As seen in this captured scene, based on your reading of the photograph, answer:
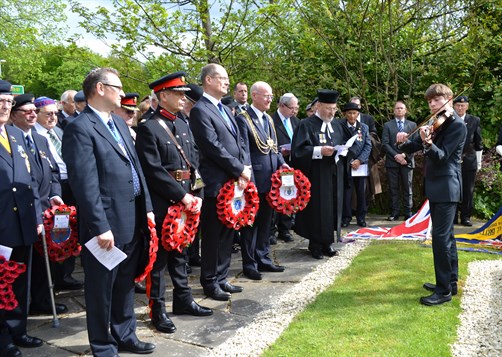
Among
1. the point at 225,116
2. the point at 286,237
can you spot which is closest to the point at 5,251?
the point at 225,116

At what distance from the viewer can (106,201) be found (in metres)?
3.92

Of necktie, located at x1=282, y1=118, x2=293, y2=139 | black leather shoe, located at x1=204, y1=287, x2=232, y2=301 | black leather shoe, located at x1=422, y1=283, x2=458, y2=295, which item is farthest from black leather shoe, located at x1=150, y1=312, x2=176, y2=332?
necktie, located at x1=282, y1=118, x2=293, y2=139

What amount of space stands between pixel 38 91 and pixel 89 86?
5774 centimetres

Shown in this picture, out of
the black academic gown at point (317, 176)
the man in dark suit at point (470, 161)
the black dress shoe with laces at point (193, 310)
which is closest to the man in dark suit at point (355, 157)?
the black academic gown at point (317, 176)

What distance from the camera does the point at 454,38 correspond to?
39.8 feet

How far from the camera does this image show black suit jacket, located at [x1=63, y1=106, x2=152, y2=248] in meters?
3.76

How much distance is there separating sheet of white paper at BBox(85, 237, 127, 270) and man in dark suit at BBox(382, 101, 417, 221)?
23.7 ft

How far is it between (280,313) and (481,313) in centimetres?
206

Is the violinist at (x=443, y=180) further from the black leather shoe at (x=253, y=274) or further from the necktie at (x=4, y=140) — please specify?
the necktie at (x=4, y=140)

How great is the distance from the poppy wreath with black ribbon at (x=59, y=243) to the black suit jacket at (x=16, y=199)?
0.54 meters

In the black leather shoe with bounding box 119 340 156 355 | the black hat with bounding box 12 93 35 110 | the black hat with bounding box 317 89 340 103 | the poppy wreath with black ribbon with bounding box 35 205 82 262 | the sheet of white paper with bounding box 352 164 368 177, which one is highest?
the black hat with bounding box 317 89 340 103

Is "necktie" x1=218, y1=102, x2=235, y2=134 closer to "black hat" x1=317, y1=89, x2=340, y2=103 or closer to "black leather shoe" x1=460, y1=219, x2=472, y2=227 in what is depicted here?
"black hat" x1=317, y1=89, x2=340, y2=103

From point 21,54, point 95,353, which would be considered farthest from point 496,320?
point 21,54

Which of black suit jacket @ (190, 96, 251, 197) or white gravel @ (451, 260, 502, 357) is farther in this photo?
black suit jacket @ (190, 96, 251, 197)
